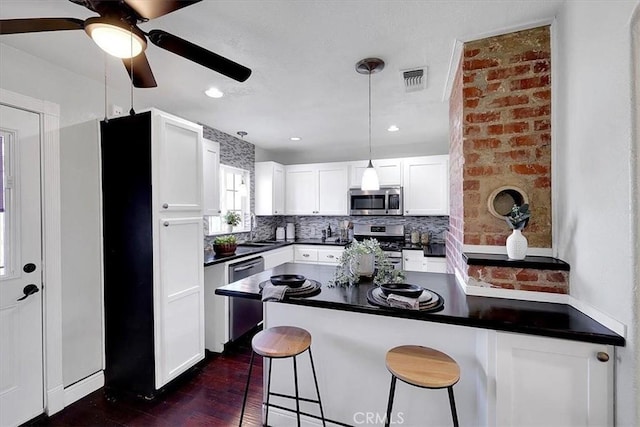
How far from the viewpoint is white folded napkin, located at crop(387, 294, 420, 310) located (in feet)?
4.39

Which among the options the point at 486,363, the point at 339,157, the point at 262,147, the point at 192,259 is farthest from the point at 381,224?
the point at 486,363

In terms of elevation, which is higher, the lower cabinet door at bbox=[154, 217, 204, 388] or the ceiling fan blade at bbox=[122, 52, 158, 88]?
the ceiling fan blade at bbox=[122, 52, 158, 88]

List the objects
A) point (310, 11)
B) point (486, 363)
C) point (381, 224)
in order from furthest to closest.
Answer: point (381, 224) < point (310, 11) < point (486, 363)

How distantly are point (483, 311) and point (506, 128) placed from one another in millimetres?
1073

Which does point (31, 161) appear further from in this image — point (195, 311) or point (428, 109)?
point (428, 109)

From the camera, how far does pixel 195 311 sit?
2414 mm

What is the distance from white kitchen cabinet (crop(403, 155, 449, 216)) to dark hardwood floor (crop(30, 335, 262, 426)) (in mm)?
2982

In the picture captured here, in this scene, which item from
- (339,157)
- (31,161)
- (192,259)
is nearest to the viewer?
(31,161)

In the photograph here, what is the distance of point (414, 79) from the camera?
85.0 inches

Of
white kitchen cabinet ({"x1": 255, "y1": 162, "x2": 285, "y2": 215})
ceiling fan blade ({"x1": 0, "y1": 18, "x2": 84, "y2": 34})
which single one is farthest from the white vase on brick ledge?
white kitchen cabinet ({"x1": 255, "y1": 162, "x2": 285, "y2": 215})

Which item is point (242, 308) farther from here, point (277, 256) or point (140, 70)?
point (140, 70)

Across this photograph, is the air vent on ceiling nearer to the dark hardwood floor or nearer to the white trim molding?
the white trim molding

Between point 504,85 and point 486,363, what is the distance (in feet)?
5.05

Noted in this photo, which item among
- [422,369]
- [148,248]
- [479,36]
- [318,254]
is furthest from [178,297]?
[479,36]
